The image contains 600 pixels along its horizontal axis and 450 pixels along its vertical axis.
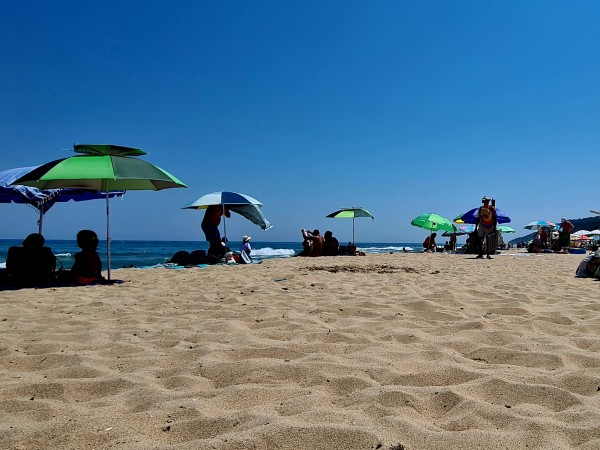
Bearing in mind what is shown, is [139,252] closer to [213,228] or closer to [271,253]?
[271,253]

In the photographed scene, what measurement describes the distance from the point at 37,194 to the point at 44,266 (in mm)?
1438

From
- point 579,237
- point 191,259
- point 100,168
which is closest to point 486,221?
point 191,259

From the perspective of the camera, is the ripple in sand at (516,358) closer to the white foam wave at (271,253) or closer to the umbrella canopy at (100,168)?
the umbrella canopy at (100,168)

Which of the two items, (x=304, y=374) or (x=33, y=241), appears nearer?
(x=304, y=374)

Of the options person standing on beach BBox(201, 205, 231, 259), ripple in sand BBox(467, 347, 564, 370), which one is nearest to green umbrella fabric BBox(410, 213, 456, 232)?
person standing on beach BBox(201, 205, 231, 259)

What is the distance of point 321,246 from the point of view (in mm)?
14523

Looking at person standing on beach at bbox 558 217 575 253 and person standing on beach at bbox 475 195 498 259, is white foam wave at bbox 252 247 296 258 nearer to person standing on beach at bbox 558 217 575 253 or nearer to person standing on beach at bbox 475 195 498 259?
person standing on beach at bbox 475 195 498 259

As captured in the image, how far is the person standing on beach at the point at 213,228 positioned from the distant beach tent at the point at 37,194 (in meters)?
3.11

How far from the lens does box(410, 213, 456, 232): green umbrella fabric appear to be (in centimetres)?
1933

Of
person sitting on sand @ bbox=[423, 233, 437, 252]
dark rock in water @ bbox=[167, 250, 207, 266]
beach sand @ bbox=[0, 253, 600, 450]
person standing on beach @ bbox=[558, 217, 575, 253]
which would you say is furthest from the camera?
person sitting on sand @ bbox=[423, 233, 437, 252]

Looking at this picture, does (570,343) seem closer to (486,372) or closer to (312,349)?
(486,372)

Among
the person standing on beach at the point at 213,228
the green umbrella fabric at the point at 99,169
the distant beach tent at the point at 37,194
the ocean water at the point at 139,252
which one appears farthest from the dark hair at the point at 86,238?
the ocean water at the point at 139,252

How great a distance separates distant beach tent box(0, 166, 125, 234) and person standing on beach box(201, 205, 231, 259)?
3111mm

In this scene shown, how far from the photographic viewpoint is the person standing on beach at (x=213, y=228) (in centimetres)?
1109
